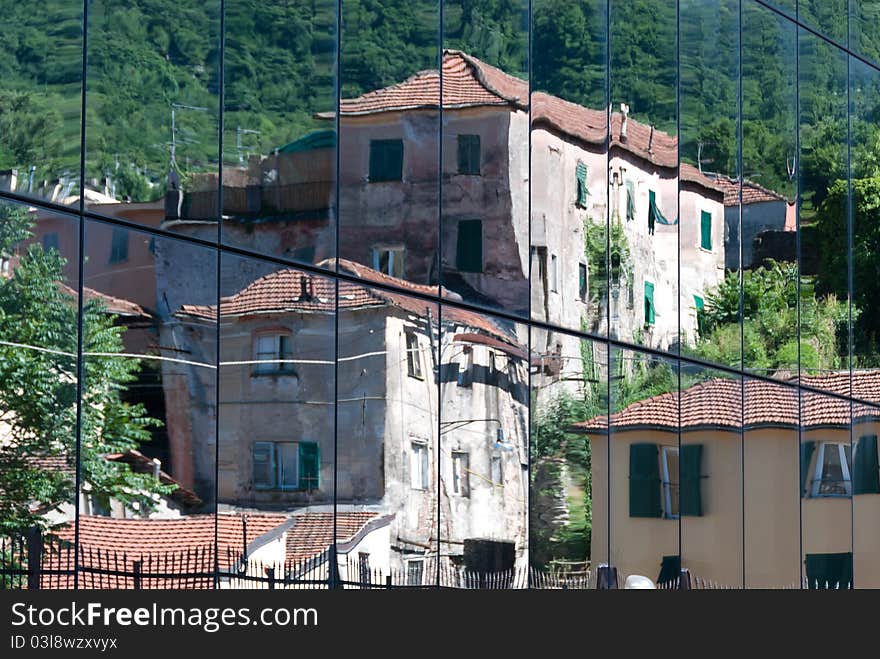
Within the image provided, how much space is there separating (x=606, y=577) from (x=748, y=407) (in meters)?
4.07

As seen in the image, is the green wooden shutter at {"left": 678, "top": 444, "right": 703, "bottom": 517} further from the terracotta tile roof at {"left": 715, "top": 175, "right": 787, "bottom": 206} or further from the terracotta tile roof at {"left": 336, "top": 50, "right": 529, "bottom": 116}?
the terracotta tile roof at {"left": 336, "top": 50, "right": 529, "bottom": 116}

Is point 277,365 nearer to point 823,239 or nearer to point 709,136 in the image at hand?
point 709,136

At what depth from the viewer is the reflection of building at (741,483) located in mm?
18938

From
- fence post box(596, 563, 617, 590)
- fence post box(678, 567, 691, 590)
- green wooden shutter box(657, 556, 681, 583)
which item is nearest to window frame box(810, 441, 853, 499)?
fence post box(678, 567, 691, 590)

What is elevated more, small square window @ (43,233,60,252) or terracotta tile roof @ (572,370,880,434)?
small square window @ (43,233,60,252)

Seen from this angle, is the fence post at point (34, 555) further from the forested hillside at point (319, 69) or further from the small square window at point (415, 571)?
the small square window at point (415, 571)

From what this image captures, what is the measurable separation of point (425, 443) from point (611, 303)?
380 cm

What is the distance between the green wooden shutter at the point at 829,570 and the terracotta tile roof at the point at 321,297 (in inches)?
305

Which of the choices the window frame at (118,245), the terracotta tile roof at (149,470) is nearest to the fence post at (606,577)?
the terracotta tile roof at (149,470)

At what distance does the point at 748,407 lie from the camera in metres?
21.4

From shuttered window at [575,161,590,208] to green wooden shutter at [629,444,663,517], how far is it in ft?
9.19

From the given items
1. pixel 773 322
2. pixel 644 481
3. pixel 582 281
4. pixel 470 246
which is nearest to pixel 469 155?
pixel 470 246

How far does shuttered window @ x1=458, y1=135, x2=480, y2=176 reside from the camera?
16906mm

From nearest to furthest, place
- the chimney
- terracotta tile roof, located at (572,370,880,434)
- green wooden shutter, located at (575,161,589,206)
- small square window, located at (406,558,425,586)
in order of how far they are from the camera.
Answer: the chimney → small square window, located at (406,558,425,586) → green wooden shutter, located at (575,161,589,206) → terracotta tile roof, located at (572,370,880,434)
